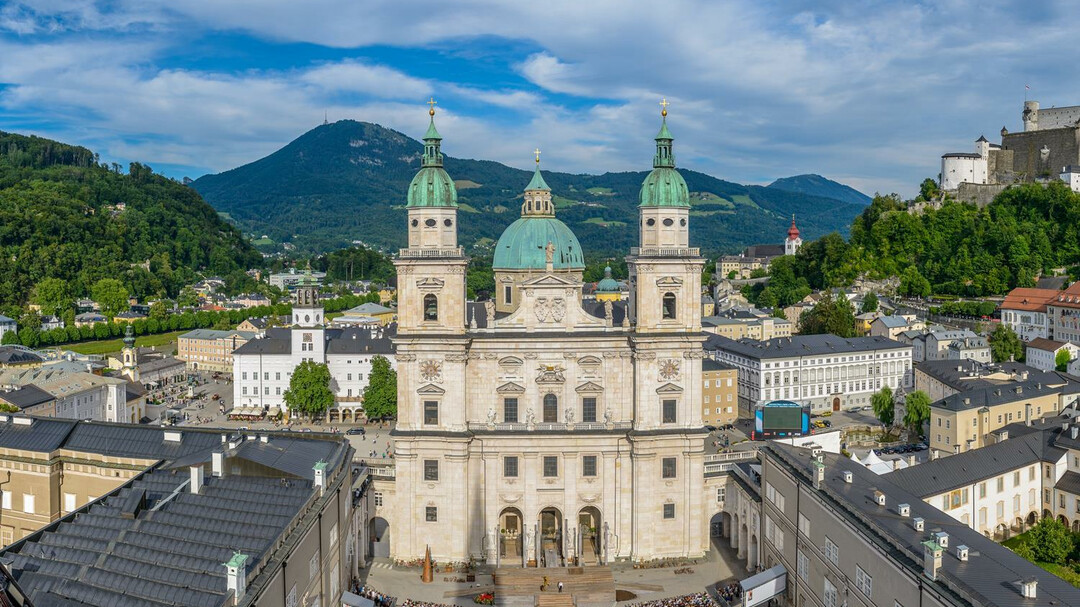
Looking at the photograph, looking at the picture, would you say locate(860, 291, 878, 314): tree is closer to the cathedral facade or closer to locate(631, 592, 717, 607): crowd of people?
the cathedral facade

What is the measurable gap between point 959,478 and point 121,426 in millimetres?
42438

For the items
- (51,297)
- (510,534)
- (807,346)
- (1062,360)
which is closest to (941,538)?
(510,534)

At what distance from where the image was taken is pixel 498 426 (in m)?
45.2

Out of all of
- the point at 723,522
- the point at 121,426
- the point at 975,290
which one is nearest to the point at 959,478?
the point at 723,522

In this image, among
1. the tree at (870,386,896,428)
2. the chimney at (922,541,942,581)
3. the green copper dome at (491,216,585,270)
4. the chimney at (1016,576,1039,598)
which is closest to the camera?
the chimney at (1016,576,1039,598)

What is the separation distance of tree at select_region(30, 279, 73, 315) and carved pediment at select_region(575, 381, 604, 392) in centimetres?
11923

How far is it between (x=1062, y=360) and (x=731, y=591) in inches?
2323

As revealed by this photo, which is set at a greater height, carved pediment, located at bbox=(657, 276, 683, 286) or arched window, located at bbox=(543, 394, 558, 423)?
carved pediment, located at bbox=(657, 276, 683, 286)

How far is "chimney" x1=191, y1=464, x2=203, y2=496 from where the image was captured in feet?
95.1

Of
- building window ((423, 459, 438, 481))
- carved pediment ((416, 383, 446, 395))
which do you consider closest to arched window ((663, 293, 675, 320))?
carved pediment ((416, 383, 446, 395))

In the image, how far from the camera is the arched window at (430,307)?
44906mm

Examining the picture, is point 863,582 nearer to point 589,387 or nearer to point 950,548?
point 950,548

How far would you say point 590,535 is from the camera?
47.5 m

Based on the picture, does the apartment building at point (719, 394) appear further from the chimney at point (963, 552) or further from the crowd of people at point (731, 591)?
the chimney at point (963, 552)
